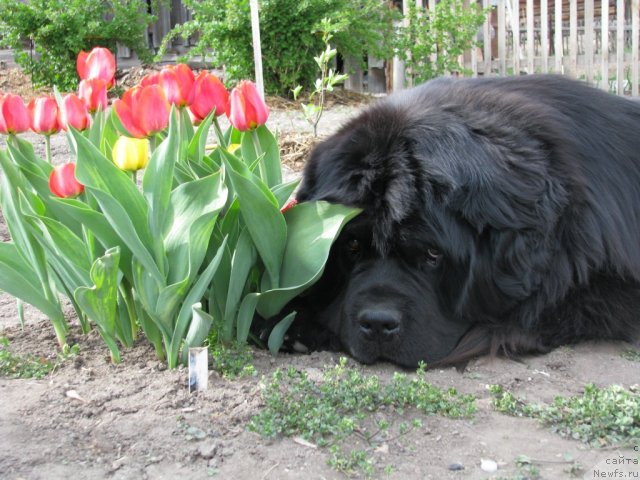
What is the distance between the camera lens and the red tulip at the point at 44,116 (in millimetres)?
2678

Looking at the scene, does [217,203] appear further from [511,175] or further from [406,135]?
[511,175]

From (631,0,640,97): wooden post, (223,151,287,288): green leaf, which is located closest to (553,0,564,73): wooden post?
(631,0,640,97): wooden post

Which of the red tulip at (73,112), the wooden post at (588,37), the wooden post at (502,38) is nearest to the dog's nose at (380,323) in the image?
the red tulip at (73,112)

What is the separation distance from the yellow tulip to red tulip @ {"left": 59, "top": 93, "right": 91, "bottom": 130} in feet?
0.62

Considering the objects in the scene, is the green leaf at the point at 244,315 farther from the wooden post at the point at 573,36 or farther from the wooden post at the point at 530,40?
the wooden post at the point at 573,36

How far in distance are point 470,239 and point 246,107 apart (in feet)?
3.15

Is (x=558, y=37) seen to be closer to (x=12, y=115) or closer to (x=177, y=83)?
(x=177, y=83)

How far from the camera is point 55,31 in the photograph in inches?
387

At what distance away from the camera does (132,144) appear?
252cm

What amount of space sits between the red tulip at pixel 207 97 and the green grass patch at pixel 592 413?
133 cm

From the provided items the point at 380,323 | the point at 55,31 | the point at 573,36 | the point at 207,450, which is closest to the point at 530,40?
the point at 573,36

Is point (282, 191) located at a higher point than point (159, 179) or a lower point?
lower

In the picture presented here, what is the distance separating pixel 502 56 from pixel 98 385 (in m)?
8.65

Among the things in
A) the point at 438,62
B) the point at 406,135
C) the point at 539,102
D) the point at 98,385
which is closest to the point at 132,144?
the point at 98,385
